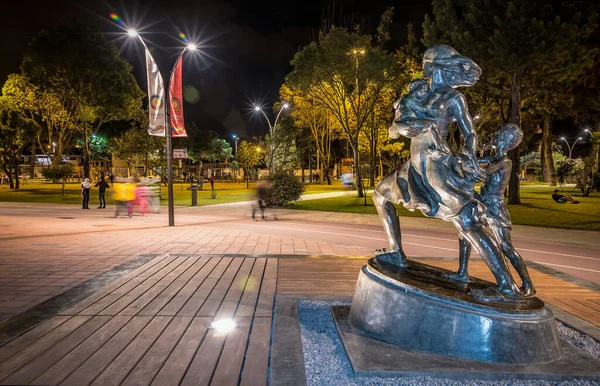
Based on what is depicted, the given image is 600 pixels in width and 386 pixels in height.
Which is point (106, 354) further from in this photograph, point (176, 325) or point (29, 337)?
point (29, 337)

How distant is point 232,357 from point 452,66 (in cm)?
336

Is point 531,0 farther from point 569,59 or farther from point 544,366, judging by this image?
point 544,366

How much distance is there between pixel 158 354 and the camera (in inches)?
134

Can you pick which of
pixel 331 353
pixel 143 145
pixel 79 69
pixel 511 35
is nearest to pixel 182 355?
pixel 331 353

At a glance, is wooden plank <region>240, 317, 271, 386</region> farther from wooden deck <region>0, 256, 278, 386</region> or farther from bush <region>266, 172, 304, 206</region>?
A: bush <region>266, 172, 304, 206</region>

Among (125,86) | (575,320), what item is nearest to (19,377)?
(575,320)

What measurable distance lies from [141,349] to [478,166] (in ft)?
→ 11.1

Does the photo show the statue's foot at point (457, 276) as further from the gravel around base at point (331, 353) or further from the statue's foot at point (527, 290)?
the gravel around base at point (331, 353)

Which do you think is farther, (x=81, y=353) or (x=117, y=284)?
(x=117, y=284)

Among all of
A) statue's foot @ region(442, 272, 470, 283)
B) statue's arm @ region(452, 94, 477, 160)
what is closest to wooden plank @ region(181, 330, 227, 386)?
statue's foot @ region(442, 272, 470, 283)

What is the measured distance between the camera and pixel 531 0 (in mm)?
19719

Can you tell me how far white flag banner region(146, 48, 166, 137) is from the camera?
13359 millimetres

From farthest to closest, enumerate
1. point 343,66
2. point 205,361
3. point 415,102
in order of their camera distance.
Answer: point 343,66 < point 415,102 < point 205,361

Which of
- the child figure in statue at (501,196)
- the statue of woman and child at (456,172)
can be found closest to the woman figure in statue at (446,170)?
the statue of woman and child at (456,172)
